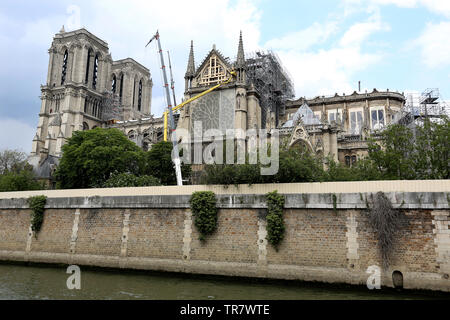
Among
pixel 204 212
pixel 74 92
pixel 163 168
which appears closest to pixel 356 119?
pixel 163 168

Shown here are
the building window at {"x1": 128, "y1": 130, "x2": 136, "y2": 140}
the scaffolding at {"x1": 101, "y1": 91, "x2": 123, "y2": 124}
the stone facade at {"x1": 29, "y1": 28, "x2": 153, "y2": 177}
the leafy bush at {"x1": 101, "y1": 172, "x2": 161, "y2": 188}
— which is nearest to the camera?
the leafy bush at {"x1": 101, "y1": 172, "x2": 161, "y2": 188}

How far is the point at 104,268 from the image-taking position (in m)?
18.5

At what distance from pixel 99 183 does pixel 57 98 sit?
161 ft

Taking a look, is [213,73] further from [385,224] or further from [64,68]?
[64,68]

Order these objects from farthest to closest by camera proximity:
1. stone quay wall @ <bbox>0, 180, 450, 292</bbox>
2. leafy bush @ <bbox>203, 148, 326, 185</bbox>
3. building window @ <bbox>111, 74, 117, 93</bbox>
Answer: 1. building window @ <bbox>111, 74, 117, 93</bbox>
2. leafy bush @ <bbox>203, 148, 326, 185</bbox>
3. stone quay wall @ <bbox>0, 180, 450, 292</bbox>

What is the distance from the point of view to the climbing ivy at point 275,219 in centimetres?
1530

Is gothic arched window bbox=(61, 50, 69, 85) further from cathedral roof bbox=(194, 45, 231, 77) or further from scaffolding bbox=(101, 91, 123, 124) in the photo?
cathedral roof bbox=(194, 45, 231, 77)

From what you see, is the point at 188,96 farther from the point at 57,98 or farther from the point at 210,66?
the point at 57,98

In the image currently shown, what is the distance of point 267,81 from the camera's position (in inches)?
1896

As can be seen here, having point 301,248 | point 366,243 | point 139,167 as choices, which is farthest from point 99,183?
point 366,243

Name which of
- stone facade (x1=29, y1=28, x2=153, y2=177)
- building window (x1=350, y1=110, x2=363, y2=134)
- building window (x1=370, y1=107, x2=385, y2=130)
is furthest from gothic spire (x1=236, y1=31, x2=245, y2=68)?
stone facade (x1=29, y1=28, x2=153, y2=177)

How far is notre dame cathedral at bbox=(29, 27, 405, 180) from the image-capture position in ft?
130

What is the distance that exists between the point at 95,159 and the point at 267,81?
88.2 ft

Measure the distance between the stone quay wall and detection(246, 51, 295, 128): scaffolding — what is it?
2962 cm
